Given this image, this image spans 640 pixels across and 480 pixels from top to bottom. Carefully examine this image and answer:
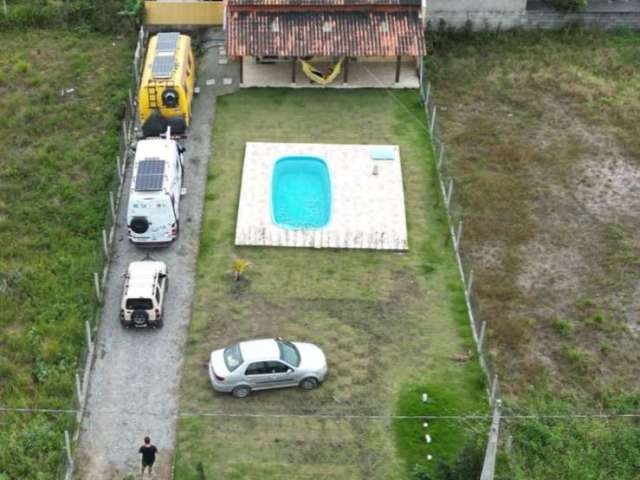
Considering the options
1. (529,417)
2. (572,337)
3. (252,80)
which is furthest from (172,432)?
(252,80)

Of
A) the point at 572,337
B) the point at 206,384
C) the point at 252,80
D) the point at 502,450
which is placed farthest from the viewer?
the point at 252,80

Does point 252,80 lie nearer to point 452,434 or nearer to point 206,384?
point 206,384

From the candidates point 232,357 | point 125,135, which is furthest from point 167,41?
point 232,357

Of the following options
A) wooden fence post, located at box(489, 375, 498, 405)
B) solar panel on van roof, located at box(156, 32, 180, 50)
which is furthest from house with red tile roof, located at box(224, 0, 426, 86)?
wooden fence post, located at box(489, 375, 498, 405)

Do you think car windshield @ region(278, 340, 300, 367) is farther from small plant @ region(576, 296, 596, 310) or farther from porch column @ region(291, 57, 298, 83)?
porch column @ region(291, 57, 298, 83)

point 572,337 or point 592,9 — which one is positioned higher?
point 592,9

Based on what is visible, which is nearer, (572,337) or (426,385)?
(426,385)

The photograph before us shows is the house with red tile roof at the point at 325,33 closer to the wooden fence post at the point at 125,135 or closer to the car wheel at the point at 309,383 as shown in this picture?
the wooden fence post at the point at 125,135
